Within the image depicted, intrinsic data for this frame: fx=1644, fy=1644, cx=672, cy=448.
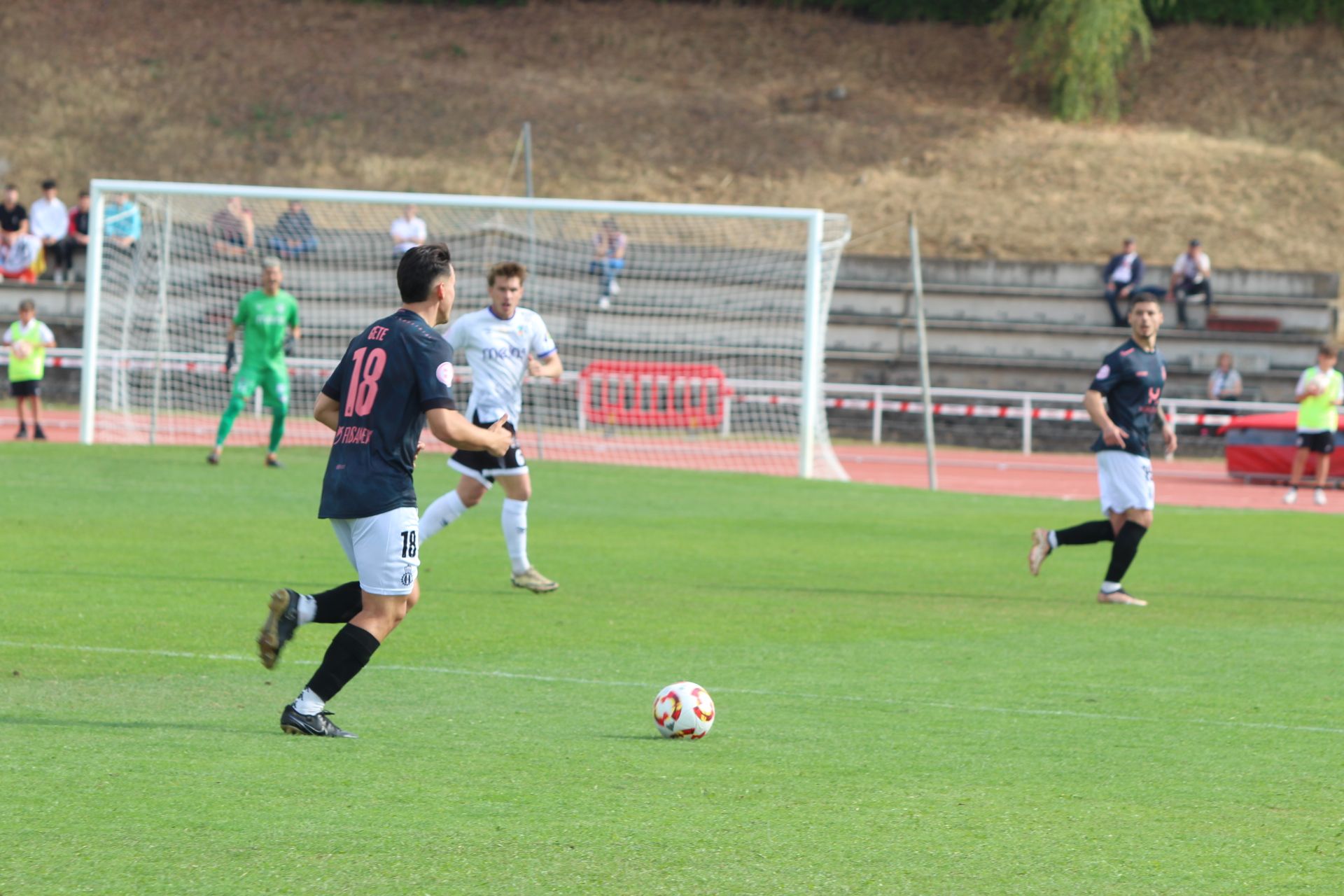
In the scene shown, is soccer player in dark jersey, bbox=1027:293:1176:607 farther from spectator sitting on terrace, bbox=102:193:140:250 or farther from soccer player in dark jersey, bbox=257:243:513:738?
spectator sitting on terrace, bbox=102:193:140:250

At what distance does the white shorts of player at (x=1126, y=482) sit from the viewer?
1143 cm

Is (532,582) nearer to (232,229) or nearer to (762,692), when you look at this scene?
(762,692)

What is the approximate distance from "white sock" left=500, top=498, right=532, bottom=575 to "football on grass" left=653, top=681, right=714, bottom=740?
4628 millimetres

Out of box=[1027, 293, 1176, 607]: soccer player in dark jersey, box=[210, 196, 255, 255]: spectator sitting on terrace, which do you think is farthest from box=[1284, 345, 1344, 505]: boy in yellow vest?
box=[210, 196, 255, 255]: spectator sitting on terrace

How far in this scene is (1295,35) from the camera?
46594 mm

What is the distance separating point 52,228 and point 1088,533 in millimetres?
24634

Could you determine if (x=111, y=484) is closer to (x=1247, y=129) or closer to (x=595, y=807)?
(x=595, y=807)

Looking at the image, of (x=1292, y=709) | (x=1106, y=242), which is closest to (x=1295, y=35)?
(x=1106, y=242)

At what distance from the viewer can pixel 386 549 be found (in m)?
6.34

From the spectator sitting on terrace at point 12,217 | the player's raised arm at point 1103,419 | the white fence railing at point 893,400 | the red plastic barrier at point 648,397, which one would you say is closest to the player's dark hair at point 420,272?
the player's raised arm at point 1103,419

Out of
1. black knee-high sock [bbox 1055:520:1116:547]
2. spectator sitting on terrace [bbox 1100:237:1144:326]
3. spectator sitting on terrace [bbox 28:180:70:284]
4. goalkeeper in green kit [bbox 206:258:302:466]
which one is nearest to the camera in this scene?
black knee-high sock [bbox 1055:520:1116:547]

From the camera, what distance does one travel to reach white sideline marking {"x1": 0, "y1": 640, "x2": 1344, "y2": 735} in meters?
7.34

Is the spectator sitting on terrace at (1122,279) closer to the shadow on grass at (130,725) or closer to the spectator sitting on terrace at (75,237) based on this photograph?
the spectator sitting on terrace at (75,237)

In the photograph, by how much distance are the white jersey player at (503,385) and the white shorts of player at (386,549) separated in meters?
4.45
